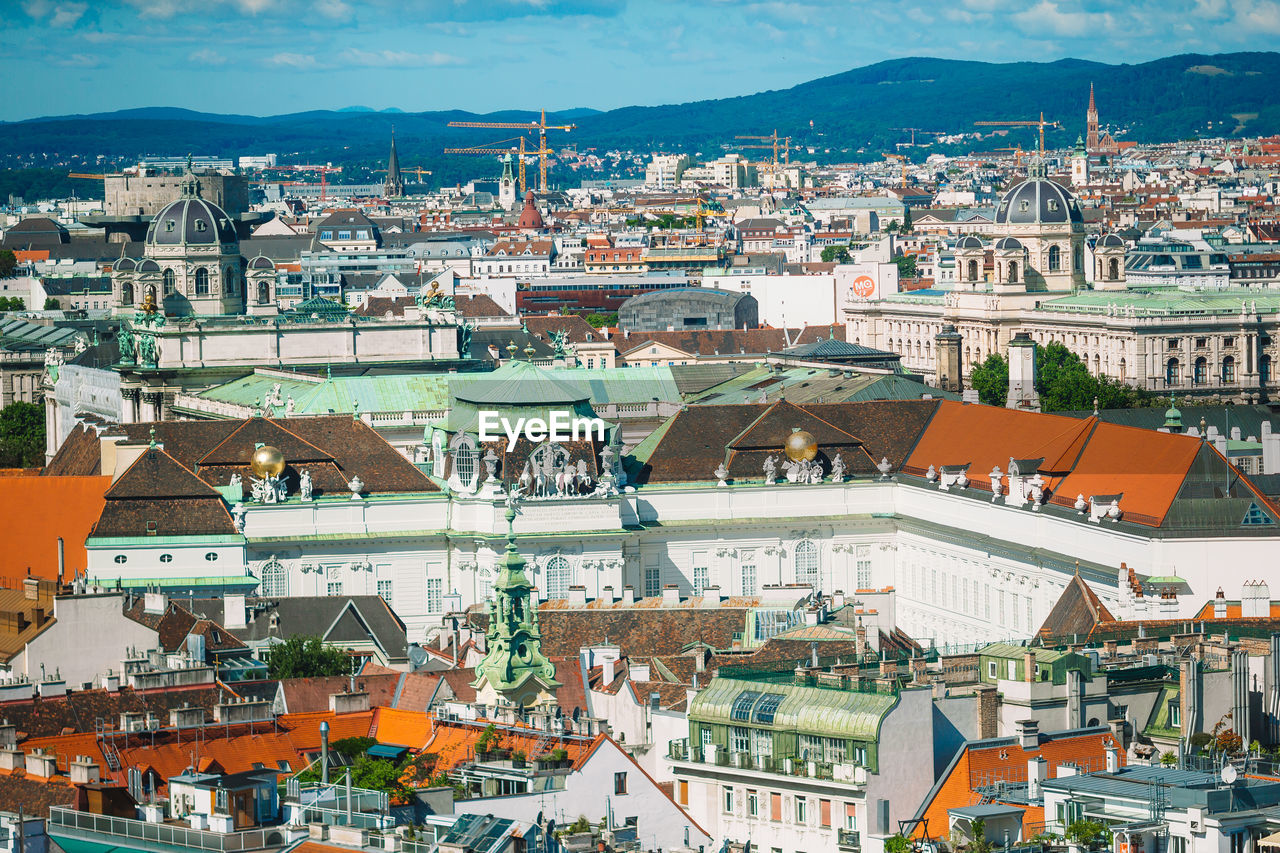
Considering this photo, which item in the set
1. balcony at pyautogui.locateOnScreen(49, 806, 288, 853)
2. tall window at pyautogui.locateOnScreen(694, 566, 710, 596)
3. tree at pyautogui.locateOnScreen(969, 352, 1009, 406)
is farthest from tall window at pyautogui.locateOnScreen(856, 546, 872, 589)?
balcony at pyautogui.locateOnScreen(49, 806, 288, 853)

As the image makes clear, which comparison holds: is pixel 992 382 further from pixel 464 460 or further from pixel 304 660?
pixel 304 660

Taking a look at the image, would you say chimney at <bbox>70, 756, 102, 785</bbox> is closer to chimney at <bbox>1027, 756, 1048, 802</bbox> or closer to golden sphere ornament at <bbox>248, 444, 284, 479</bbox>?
chimney at <bbox>1027, 756, 1048, 802</bbox>

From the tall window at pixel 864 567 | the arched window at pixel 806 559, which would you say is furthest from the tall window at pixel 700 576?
the tall window at pixel 864 567

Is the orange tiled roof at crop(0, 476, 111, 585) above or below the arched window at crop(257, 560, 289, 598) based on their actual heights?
above

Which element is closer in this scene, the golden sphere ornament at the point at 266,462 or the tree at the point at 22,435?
the golden sphere ornament at the point at 266,462

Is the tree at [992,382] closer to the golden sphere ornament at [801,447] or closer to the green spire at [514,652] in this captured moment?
the golden sphere ornament at [801,447]

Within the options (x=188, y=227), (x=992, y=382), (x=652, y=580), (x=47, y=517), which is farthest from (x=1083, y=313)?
(x=47, y=517)
